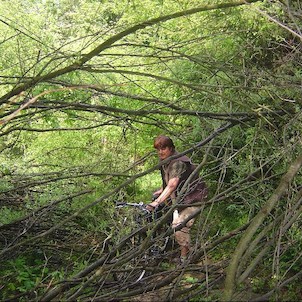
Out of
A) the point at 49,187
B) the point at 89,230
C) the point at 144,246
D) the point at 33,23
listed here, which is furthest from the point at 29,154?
the point at 144,246

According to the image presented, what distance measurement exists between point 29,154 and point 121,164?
353cm

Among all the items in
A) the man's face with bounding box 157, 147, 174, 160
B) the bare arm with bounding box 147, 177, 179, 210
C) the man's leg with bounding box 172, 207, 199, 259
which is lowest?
the man's leg with bounding box 172, 207, 199, 259

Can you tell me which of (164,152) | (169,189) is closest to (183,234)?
(169,189)

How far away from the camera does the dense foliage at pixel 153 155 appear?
339cm

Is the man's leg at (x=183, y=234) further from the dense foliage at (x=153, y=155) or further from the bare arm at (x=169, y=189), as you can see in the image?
the bare arm at (x=169, y=189)

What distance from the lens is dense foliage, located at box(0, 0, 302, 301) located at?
11.1 feet

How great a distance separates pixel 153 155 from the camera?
228 inches

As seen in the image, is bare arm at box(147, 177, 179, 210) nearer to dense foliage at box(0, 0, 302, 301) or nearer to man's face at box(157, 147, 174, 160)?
man's face at box(157, 147, 174, 160)

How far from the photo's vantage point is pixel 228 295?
2342 millimetres

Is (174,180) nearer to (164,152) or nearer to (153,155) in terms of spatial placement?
(164,152)

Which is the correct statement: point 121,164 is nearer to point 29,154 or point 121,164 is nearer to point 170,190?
point 170,190

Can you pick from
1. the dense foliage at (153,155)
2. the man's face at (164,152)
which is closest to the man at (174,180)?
the man's face at (164,152)

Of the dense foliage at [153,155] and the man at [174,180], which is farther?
the man at [174,180]

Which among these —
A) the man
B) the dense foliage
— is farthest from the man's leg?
the dense foliage
